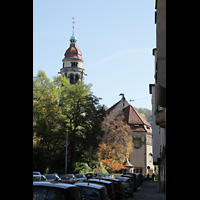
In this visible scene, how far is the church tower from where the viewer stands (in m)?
115

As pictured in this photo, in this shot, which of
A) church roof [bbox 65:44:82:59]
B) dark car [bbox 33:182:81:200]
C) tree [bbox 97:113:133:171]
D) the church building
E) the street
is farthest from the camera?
church roof [bbox 65:44:82:59]

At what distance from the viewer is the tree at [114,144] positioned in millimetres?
68394

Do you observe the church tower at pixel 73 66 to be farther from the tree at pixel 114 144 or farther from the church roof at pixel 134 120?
the tree at pixel 114 144

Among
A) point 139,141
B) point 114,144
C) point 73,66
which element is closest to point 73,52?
point 73,66

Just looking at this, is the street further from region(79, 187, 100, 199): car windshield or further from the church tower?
the church tower

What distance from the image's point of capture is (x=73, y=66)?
11600 cm

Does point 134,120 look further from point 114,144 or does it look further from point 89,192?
point 89,192

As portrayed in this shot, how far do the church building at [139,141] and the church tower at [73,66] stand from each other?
1597cm

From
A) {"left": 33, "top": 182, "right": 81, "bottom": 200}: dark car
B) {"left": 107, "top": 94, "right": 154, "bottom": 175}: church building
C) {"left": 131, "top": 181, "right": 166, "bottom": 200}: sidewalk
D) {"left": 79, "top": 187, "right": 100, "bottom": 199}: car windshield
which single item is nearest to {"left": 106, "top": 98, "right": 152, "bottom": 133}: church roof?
{"left": 107, "top": 94, "right": 154, "bottom": 175}: church building

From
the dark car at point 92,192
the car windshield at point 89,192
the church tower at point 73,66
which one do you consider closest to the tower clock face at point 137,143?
the church tower at point 73,66

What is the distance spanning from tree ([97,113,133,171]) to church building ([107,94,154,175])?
22.8 m
